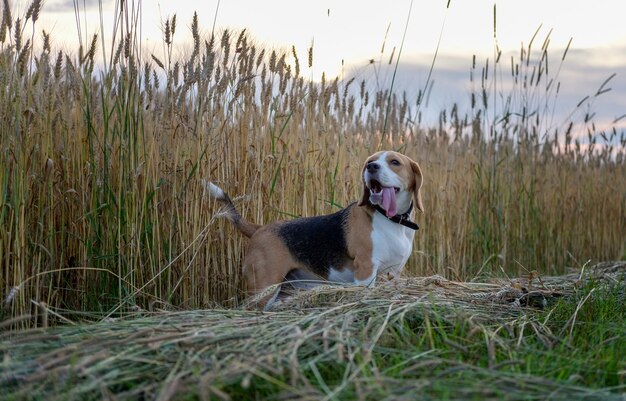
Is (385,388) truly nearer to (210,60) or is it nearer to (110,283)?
(110,283)

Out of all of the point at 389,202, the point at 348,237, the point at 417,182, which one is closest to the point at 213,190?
the point at 348,237

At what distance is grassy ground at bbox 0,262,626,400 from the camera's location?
2736 millimetres

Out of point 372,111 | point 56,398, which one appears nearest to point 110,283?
point 56,398

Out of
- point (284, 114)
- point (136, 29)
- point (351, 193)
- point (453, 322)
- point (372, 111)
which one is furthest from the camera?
point (372, 111)

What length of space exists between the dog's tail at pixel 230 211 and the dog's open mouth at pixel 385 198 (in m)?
0.86

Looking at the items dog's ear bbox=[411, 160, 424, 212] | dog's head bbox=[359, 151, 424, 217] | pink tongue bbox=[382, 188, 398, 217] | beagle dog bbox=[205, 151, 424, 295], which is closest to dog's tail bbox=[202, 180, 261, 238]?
beagle dog bbox=[205, 151, 424, 295]

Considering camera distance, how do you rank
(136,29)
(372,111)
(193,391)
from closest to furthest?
(193,391) < (136,29) < (372,111)

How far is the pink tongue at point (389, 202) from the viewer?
5.36 metres

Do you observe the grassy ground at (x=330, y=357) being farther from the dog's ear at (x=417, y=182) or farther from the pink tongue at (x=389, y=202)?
the dog's ear at (x=417, y=182)

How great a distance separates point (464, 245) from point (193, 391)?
5.65m

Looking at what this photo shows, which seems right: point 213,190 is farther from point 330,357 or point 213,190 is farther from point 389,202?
point 330,357

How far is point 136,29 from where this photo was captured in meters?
4.94

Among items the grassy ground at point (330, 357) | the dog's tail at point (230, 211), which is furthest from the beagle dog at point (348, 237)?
the grassy ground at point (330, 357)

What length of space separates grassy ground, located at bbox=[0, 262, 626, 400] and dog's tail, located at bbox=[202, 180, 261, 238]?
1.30m
